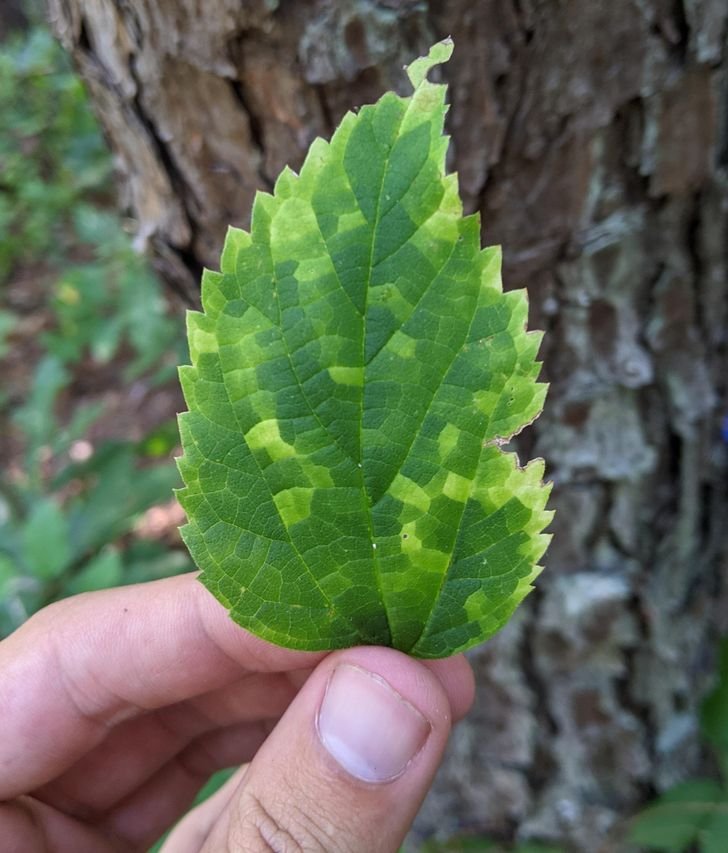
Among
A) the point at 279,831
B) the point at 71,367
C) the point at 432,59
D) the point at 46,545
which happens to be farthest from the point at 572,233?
the point at 71,367

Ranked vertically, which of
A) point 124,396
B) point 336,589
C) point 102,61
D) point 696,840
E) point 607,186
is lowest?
point 696,840

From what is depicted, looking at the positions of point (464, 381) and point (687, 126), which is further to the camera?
point (687, 126)

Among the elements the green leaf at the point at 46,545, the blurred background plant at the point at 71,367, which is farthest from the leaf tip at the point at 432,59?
the green leaf at the point at 46,545

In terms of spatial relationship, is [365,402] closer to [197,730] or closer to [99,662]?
[99,662]

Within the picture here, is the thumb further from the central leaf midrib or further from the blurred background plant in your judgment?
the blurred background plant

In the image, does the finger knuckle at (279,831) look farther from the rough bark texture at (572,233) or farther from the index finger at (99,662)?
the rough bark texture at (572,233)

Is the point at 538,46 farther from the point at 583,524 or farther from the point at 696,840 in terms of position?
the point at 696,840

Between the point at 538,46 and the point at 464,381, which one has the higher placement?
the point at 538,46

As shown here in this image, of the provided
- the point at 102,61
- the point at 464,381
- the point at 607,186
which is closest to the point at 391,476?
the point at 464,381
